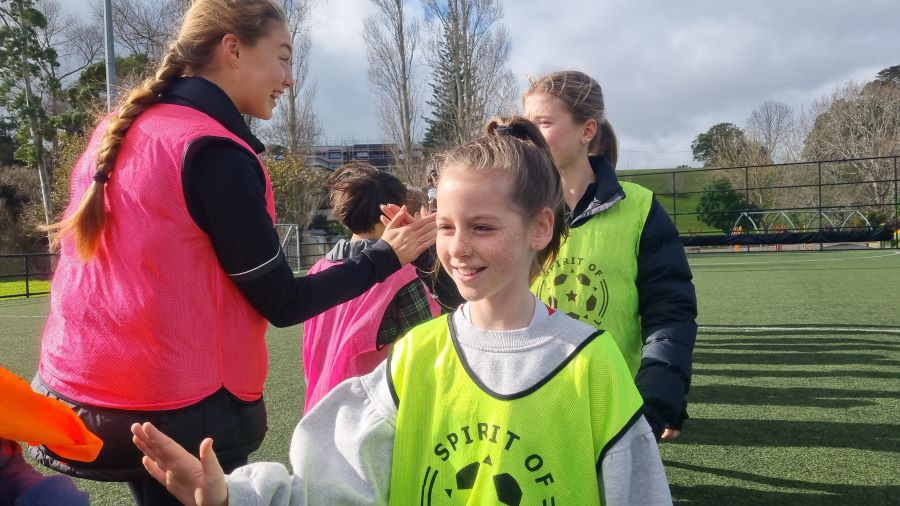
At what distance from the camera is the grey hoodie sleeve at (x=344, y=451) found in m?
1.36

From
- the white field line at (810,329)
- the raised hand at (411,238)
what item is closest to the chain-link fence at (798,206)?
the white field line at (810,329)

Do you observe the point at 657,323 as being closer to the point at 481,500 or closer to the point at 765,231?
the point at 481,500

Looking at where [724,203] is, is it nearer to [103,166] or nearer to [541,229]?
[541,229]

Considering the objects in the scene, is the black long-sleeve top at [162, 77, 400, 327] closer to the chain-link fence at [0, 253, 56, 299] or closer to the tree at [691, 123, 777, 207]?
the chain-link fence at [0, 253, 56, 299]

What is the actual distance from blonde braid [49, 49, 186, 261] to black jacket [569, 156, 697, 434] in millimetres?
1268

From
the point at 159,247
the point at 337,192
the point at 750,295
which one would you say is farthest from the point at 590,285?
the point at 750,295

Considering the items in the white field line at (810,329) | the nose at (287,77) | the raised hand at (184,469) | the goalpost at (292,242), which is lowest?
the white field line at (810,329)

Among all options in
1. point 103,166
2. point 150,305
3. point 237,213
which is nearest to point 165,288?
point 150,305

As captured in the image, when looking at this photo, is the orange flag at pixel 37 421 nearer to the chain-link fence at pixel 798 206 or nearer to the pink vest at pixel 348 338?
the pink vest at pixel 348 338

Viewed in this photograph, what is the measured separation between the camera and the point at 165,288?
1.46m

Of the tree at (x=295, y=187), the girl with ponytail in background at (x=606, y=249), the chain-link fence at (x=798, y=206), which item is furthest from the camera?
the tree at (x=295, y=187)

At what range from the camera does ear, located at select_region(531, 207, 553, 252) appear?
1.57 metres

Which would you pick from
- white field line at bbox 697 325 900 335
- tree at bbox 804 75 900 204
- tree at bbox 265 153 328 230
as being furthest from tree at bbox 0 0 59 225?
tree at bbox 804 75 900 204

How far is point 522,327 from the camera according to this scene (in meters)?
1.48
